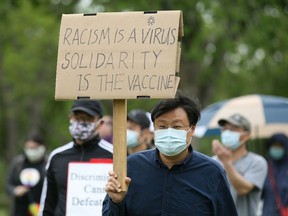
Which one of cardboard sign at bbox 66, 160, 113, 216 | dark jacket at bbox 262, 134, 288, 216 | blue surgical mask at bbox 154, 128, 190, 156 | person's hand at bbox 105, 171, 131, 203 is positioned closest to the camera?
person's hand at bbox 105, 171, 131, 203

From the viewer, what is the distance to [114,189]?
5.66 m

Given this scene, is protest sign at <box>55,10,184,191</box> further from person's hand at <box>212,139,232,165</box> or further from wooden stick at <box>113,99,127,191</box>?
person's hand at <box>212,139,232,165</box>

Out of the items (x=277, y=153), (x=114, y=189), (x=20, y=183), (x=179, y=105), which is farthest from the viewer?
(x=20, y=183)

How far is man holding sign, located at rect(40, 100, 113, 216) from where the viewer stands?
8.03 meters

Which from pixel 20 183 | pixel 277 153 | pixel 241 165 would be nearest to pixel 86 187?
pixel 241 165

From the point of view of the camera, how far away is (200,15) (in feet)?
70.4

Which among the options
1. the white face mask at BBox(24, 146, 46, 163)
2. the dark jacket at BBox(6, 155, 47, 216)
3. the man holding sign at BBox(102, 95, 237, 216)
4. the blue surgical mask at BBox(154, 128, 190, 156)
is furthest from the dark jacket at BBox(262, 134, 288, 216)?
the white face mask at BBox(24, 146, 46, 163)

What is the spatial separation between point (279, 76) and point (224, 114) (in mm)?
22308

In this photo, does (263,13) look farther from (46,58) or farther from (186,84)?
(46,58)

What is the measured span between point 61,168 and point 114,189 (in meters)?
2.46

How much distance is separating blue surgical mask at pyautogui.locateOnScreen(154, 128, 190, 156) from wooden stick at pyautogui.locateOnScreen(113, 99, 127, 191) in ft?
0.85

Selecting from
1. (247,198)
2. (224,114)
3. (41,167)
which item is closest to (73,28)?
(247,198)

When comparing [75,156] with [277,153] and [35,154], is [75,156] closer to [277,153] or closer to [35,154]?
[277,153]

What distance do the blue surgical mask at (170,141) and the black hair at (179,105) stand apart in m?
0.13
